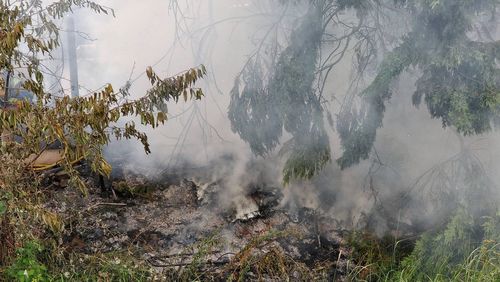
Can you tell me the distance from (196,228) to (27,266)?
75.1 inches

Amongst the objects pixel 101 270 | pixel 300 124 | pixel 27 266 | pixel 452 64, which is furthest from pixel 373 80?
pixel 27 266

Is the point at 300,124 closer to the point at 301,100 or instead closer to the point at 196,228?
the point at 301,100

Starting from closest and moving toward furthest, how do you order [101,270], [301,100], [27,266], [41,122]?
[41,122]
[27,266]
[101,270]
[301,100]

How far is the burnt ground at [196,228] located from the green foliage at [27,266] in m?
0.59

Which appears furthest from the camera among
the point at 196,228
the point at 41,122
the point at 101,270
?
the point at 196,228

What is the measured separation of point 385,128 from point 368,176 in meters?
0.77

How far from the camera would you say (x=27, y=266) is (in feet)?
11.8

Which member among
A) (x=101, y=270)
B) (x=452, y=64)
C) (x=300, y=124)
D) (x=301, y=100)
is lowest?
(x=101, y=270)

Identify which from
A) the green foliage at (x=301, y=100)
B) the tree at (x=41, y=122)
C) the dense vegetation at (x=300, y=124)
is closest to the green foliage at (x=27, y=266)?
the dense vegetation at (x=300, y=124)

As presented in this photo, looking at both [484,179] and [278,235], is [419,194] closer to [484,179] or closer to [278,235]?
[484,179]

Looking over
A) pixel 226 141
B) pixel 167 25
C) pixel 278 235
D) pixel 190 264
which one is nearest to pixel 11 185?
pixel 190 264

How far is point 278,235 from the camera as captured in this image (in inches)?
195

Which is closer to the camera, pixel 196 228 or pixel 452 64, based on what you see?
pixel 452 64

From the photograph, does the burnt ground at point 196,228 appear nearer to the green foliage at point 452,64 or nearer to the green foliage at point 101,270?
the green foliage at point 101,270
